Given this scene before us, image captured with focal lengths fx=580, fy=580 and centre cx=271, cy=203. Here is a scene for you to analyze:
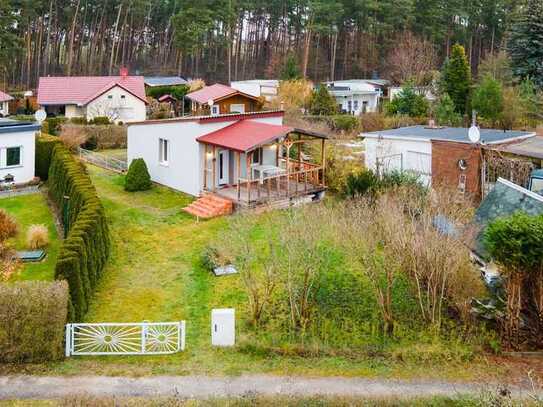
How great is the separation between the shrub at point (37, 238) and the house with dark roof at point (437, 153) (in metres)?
13.8

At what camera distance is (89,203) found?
19.6 meters

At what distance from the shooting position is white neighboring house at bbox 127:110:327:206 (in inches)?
985

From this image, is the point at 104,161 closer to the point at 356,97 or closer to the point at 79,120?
the point at 79,120

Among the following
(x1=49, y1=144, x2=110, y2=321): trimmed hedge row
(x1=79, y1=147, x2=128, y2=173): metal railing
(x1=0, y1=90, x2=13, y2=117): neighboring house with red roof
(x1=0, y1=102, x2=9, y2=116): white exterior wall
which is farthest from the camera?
(x1=0, y1=102, x2=9, y2=116): white exterior wall

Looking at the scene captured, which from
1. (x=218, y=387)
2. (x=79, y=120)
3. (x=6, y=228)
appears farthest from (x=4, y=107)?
(x=218, y=387)

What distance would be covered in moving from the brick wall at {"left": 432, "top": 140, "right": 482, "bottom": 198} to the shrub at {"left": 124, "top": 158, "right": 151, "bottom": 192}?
13596mm

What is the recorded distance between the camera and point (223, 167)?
26812 millimetres

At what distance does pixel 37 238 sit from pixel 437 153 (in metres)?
16.8

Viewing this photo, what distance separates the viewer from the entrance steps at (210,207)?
2397 cm

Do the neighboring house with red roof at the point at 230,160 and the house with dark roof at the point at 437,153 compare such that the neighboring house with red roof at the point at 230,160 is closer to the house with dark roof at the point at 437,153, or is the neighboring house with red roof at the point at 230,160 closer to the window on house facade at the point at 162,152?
the window on house facade at the point at 162,152

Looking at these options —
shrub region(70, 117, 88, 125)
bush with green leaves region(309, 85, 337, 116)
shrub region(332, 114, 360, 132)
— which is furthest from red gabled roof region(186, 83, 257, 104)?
shrub region(70, 117, 88, 125)

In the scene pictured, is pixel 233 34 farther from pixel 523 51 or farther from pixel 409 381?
pixel 409 381

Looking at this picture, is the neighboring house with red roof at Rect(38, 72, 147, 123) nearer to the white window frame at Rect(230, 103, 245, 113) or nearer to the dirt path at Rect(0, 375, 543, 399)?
the white window frame at Rect(230, 103, 245, 113)

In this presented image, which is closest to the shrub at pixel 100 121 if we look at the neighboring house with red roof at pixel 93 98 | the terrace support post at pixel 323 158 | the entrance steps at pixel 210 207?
the neighboring house with red roof at pixel 93 98
